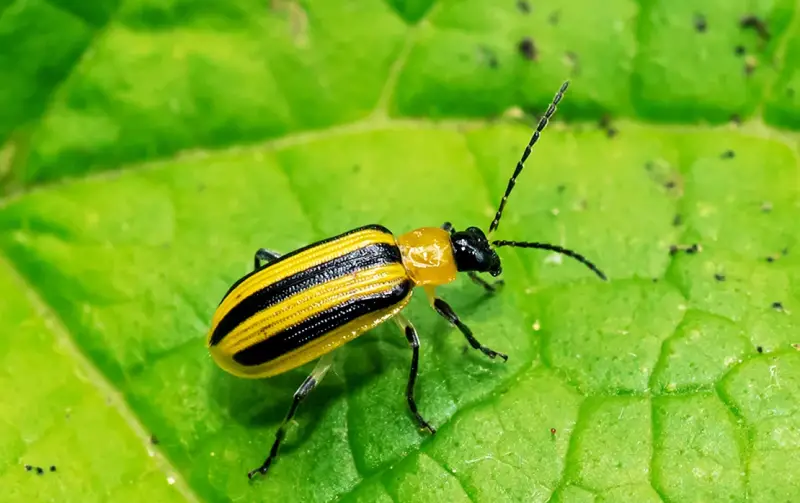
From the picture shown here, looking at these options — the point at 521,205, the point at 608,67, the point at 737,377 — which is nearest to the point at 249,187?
the point at 521,205

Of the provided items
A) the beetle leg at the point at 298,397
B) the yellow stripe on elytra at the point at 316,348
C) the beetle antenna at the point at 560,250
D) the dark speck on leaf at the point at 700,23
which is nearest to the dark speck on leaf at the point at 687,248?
the beetle antenna at the point at 560,250

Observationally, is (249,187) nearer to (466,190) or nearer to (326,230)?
(326,230)

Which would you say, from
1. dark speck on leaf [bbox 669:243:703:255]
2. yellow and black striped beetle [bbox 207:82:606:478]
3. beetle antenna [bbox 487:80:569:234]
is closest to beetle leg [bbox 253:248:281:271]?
yellow and black striped beetle [bbox 207:82:606:478]

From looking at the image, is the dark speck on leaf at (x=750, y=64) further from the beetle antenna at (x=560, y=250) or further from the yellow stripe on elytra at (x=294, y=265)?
the yellow stripe on elytra at (x=294, y=265)

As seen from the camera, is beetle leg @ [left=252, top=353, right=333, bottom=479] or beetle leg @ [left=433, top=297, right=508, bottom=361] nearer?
beetle leg @ [left=252, top=353, right=333, bottom=479]

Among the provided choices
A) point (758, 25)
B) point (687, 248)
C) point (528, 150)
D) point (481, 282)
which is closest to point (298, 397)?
point (481, 282)

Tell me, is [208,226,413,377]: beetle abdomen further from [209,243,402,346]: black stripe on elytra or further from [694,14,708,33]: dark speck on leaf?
[694,14,708,33]: dark speck on leaf
